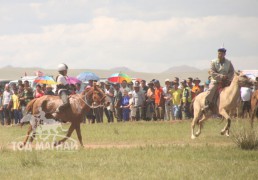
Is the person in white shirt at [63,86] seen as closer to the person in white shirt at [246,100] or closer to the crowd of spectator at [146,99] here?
the crowd of spectator at [146,99]

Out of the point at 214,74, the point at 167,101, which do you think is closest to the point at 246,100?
the point at 167,101

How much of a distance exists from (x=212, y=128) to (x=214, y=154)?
927 cm

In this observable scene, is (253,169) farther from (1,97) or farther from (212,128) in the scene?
(1,97)

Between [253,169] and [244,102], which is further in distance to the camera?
[244,102]

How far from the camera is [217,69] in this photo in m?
21.6

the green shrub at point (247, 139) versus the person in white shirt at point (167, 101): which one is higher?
the person in white shirt at point (167, 101)

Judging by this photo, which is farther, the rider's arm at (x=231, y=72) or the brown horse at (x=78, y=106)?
the rider's arm at (x=231, y=72)

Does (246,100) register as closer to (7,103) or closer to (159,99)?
(159,99)

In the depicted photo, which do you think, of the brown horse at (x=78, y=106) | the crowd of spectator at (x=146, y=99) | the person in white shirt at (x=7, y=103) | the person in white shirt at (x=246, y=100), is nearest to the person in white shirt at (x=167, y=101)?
the crowd of spectator at (x=146, y=99)

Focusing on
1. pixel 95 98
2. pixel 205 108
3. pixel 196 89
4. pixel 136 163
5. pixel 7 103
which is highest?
pixel 196 89

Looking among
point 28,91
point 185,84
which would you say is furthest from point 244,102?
point 28,91

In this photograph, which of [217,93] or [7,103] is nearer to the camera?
[217,93]

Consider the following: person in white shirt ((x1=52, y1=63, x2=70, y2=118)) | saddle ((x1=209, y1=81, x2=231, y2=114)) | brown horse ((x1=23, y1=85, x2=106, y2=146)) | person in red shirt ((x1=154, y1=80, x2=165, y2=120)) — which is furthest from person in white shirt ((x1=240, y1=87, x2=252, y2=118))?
person in white shirt ((x1=52, y1=63, x2=70, y2=118))

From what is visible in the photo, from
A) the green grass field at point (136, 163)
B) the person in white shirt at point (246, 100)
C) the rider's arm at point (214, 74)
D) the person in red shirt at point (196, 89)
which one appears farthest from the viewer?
the person in red shirt at point (196, 89)
